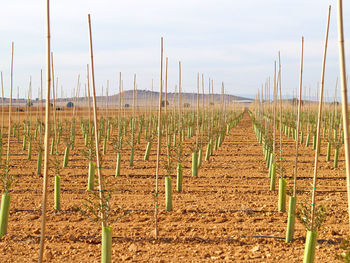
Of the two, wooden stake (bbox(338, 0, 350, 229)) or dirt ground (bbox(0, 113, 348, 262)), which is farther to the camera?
dirt ground (bbox(0, 113, 348, 262))

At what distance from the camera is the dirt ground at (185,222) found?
4.54 meters

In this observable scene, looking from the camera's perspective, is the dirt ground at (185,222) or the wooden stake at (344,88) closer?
the wooden stake at (344,88)

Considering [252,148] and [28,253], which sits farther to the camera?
[252,148]

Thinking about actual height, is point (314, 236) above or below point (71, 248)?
above

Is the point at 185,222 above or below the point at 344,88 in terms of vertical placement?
below

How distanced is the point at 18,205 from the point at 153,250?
2.92 meters

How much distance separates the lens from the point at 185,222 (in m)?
5.68

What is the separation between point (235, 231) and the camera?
5293mm

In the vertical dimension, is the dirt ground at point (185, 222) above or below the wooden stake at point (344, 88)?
below

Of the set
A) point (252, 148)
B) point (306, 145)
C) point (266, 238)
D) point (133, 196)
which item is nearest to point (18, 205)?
point (133, 196)

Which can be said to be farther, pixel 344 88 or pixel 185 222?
pixel 185 222

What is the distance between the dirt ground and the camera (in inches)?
179

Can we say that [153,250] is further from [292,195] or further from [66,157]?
[66,157]

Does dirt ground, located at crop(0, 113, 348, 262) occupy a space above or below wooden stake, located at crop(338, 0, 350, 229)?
below
